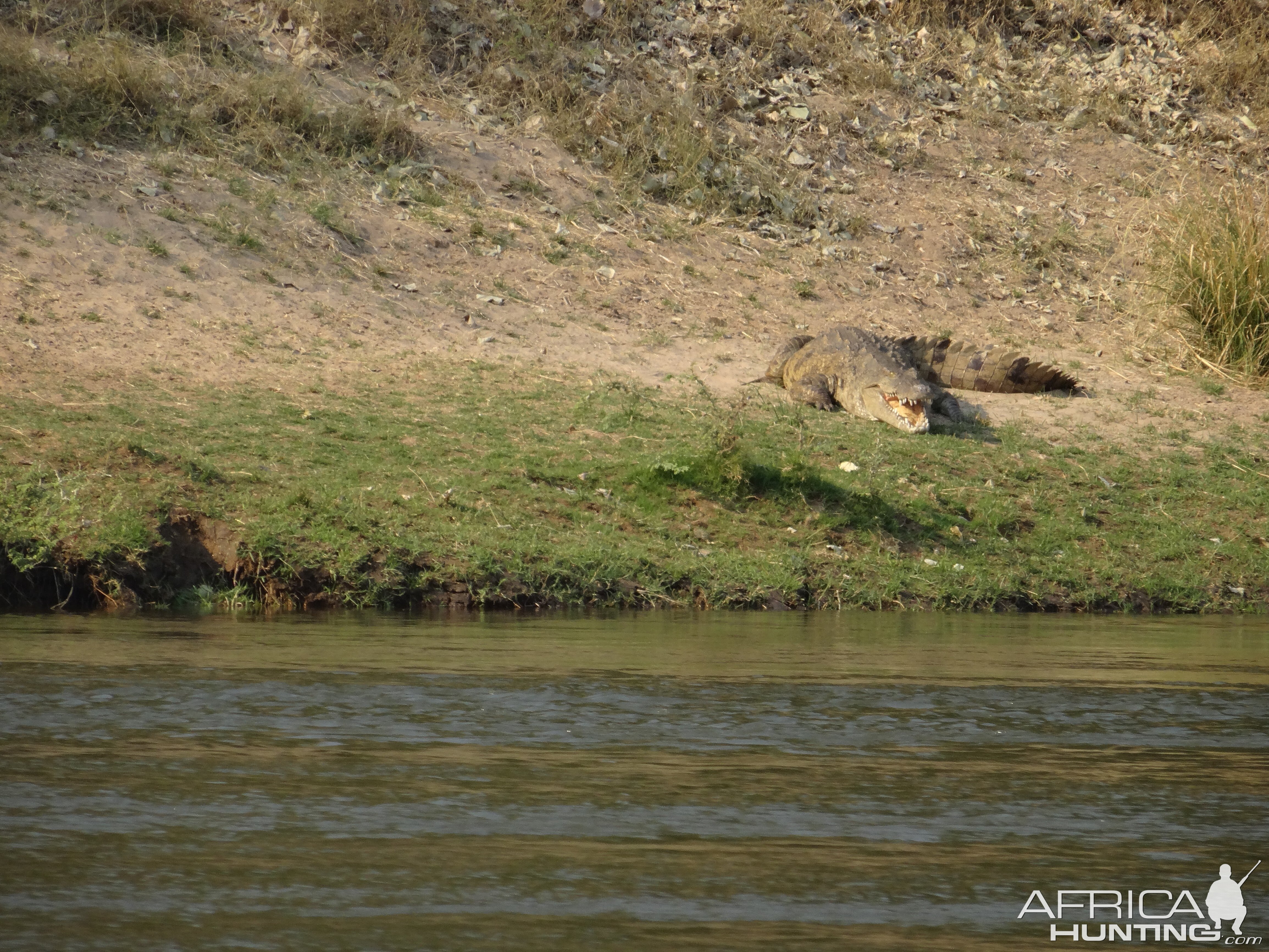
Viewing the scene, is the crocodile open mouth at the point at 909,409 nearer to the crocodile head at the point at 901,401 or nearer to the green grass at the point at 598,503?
the crocodile head at the point at 901,401

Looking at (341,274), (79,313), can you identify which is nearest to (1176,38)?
(341,274)

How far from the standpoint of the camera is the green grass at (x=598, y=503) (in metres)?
7.77

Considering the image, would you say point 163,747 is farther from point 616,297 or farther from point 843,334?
point 616,297

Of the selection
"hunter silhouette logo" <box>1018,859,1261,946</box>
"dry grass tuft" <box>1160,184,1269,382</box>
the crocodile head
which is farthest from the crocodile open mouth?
"hunter silhouette logo" <box>1018,859,1261,946</box>

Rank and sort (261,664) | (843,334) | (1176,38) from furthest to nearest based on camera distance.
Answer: (1176,38), (843,334), (261,664)

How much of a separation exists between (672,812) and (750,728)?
1059mm

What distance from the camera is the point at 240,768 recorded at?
146 inches

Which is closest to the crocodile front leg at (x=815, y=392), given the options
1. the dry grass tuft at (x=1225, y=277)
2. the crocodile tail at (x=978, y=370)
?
the crocodile tail at (x=978, y=370)

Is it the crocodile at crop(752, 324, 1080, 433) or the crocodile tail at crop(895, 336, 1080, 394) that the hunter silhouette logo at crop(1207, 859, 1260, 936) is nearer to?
the crocodile at crop(752, 324, 1080, 433)

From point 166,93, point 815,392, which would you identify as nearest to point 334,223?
point 166,93

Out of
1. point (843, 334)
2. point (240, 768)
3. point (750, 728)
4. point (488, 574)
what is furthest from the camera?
point (843, 334)

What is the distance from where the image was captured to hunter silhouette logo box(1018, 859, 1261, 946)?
263cm

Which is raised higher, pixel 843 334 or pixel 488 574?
pixel 843 334

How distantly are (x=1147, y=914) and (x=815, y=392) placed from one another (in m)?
9.79
